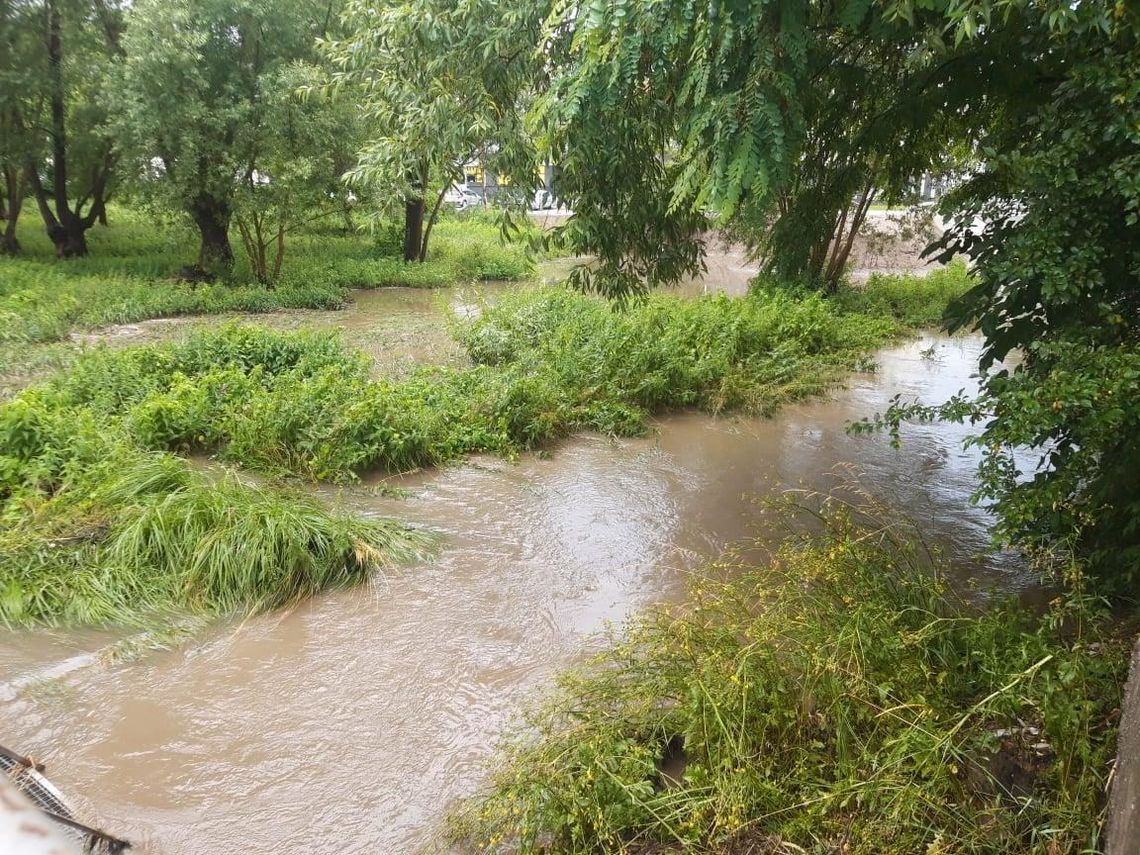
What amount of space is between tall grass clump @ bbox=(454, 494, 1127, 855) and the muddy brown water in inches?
22.3

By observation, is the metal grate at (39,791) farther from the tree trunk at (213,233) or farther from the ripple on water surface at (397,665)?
the tree trunk at (213,233)

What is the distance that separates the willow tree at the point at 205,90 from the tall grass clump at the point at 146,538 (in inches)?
335

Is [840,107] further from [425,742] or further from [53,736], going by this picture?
[53,736]

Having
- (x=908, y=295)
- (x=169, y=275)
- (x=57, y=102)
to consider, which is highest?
(x=57, y=102)

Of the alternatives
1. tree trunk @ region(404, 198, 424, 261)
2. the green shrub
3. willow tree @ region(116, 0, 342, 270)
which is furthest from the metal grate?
tree trunk @ region(404, 198, 424, 261)

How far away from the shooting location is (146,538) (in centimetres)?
489

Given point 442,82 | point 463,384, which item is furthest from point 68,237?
point 442,82

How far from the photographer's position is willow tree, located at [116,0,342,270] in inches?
468

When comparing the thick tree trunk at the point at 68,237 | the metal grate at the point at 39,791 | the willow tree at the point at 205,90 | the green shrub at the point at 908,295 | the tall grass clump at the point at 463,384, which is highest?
the willow tree at the point at 205,90

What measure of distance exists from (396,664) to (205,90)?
12.1 m

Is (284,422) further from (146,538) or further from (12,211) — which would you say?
(12,211)

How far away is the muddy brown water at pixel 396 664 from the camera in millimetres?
3318

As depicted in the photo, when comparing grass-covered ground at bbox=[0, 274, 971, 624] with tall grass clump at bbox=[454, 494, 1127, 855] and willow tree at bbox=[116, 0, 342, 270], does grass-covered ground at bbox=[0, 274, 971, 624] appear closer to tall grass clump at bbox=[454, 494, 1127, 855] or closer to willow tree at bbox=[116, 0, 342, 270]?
tall grass clump at bbox=[454, 494, 1127, 855]

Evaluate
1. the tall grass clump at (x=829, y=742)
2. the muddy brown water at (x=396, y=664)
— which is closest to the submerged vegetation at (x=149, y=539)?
the muddy brown water at (x=396, y=664)
